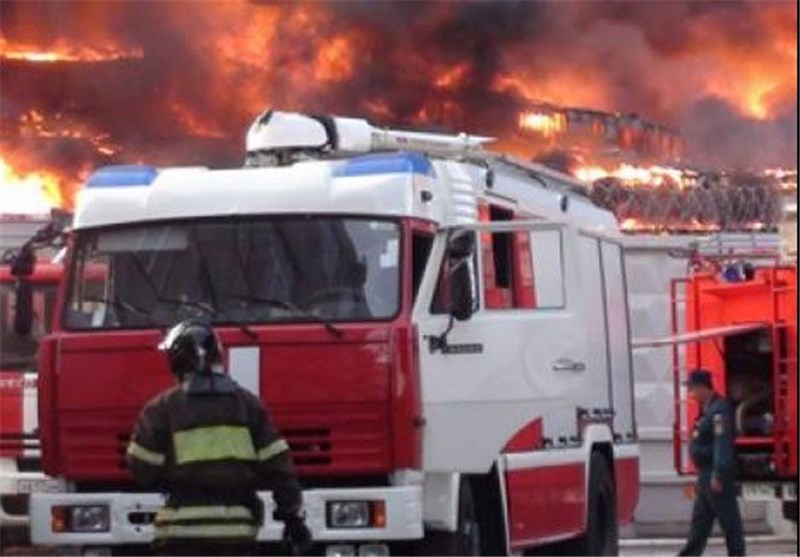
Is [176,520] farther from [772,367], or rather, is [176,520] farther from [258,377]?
[772,367]

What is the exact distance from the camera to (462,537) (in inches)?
461

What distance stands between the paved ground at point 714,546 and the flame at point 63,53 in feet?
20.6

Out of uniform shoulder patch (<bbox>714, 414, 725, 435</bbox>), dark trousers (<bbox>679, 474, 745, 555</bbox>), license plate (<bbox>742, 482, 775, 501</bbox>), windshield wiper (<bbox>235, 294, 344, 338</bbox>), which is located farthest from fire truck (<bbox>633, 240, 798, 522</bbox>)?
windshield wiper (<bbox>235, 294, 344, 338</bbox>)

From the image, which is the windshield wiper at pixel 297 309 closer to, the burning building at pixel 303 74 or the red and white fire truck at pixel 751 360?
the red and white fire truck at pixel 751 360

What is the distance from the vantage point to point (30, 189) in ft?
67.1

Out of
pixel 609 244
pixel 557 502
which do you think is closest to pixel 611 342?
pixel 609 244

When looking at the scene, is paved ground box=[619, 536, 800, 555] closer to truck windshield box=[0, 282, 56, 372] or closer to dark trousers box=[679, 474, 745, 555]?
dark trousers box=[679, 474, 745, 555]

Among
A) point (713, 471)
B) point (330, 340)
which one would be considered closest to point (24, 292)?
point (330, 340)

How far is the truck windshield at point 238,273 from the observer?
11.5 meters

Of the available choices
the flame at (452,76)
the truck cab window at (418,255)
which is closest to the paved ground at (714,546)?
the flame at (452,76)

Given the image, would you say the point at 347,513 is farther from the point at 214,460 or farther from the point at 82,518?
the point at 214,460

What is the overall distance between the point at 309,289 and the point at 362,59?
31.0 ft

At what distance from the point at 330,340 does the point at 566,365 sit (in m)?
2.06

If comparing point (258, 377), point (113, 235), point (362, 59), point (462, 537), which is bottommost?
point (462, 537)
